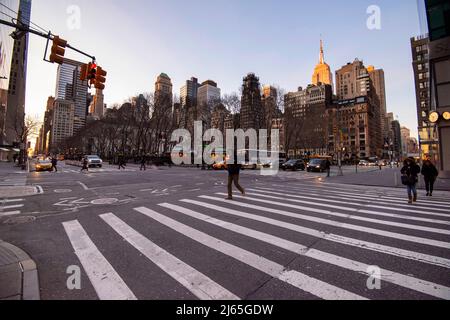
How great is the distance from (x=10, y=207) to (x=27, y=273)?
658 centimetres

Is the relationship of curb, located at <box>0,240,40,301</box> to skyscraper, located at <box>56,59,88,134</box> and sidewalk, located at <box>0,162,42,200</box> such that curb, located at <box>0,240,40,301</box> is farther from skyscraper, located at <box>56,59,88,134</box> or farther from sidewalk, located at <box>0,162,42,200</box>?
skyscraper, located at <box>56,59,88,134</box>

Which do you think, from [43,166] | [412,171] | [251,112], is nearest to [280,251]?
[412,171]

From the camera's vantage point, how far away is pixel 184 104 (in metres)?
64.3

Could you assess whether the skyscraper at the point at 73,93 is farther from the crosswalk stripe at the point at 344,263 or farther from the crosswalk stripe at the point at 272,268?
the crosswalk stripe at the point at 344,263

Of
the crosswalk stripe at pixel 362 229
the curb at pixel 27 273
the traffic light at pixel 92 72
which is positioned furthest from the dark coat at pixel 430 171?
the traffic light at pixel 92 72

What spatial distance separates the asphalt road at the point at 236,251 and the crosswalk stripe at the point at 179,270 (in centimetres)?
2

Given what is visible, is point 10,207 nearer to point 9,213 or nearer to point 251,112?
point 9,213

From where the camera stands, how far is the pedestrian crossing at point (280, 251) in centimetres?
287

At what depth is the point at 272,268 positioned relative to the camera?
341 centimetres

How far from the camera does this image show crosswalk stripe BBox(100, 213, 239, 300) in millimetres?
2744

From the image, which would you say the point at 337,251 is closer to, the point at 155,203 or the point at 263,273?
the point at 263,273

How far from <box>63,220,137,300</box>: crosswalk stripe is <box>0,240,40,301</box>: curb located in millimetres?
Answer: 583

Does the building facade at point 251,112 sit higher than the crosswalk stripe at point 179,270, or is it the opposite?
the building facade at point 251,112

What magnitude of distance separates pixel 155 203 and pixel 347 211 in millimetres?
6864
